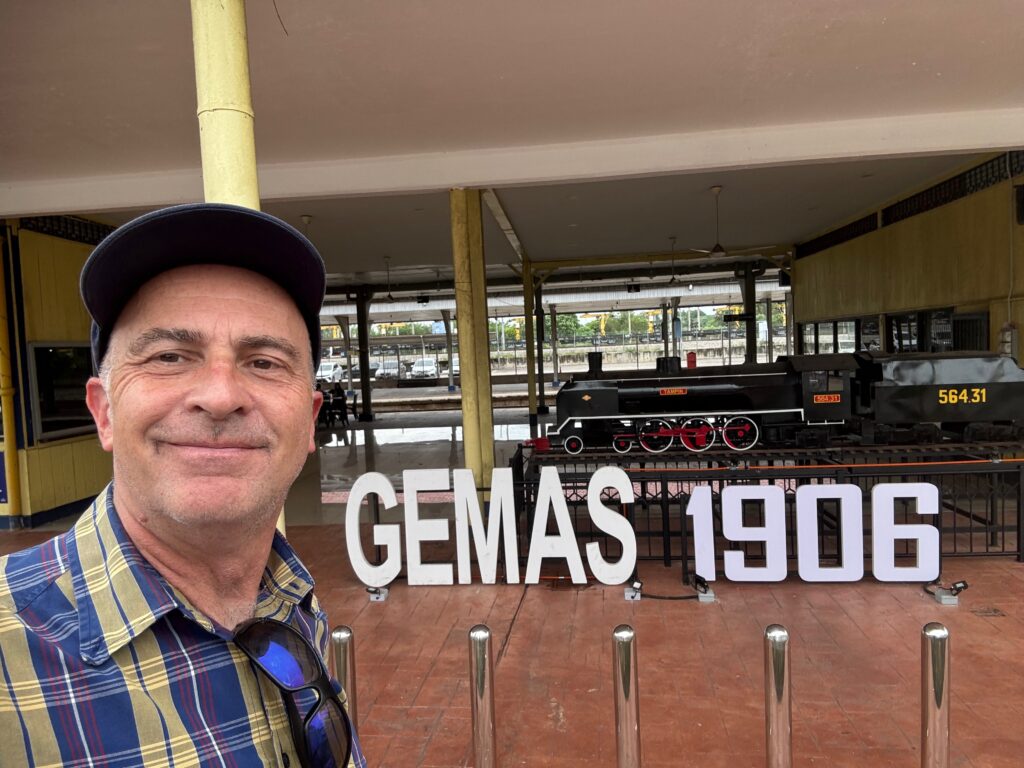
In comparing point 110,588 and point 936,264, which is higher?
point 936,264

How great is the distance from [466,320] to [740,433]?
4351 millimetres

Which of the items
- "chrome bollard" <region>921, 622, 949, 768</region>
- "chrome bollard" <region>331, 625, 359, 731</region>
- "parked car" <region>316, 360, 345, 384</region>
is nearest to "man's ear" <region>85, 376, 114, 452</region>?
"chrome bollard" <region>331, 625, 359, 731</region>

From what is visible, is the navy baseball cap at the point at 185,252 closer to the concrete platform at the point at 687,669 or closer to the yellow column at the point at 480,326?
the concrete platform at the point at 687,669

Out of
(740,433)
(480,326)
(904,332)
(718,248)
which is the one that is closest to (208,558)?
(480,326)

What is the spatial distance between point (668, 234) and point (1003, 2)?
10527mm

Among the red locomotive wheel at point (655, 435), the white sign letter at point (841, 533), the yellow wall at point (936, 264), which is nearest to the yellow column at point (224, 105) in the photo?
Result: the white sign letter at point (841, 533)

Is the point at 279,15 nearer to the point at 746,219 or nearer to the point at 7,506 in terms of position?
the point at 7,506

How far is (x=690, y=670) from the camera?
443 centimetres

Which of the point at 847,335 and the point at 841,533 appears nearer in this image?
the point at 841,533

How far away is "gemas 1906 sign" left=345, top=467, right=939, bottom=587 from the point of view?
5547 mm

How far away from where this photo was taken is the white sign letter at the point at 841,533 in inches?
218

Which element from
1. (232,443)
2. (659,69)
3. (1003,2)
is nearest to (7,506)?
(659,69)

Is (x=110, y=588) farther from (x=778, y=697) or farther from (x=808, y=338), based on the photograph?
(x=808, y=338)

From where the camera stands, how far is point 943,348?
36.2ft
